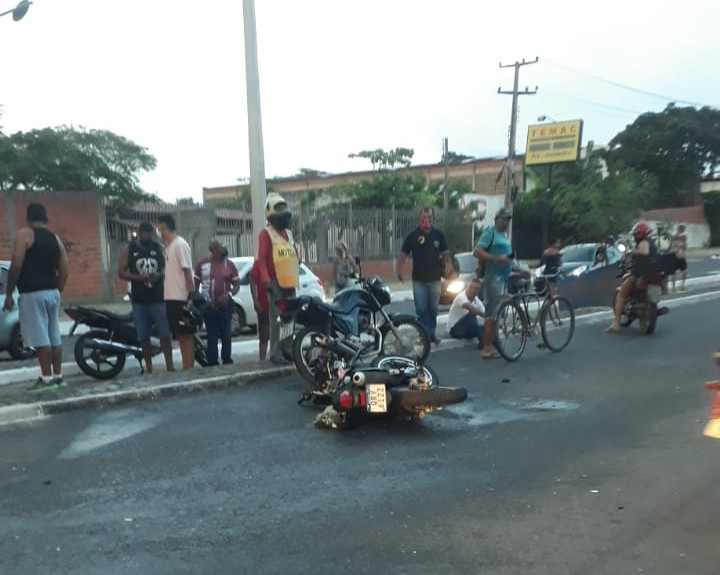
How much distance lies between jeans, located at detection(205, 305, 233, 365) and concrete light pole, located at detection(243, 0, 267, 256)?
4.54ft

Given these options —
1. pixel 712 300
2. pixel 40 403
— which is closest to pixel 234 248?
pixel 712 300

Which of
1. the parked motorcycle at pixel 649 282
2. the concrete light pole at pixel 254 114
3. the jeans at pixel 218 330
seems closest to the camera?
the jeans at pixel 218 330

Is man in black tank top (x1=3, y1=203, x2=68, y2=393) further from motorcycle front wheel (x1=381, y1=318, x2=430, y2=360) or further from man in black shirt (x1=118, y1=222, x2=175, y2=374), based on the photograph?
motorcycle front wheel (x1=381, y1=318, x2=430, y2=360)

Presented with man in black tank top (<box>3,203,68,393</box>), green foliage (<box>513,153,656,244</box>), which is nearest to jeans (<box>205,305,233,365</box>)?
man in black tank top (<box>3,203,68,393</box>)

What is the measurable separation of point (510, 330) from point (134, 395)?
4.51 meters

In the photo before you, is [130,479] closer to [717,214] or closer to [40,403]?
Result: [40,403]

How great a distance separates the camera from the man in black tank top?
7.34 meters

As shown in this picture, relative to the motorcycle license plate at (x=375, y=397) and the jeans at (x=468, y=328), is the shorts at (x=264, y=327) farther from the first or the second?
the motorcycle license plate at (x=375, y=397)

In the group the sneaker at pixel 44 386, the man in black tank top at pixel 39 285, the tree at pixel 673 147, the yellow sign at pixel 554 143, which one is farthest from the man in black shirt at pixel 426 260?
the tree at pixel 673 147

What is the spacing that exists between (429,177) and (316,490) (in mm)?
58884

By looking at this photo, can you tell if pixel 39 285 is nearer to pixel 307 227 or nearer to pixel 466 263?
pixel 466 263

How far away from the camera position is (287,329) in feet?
26.9

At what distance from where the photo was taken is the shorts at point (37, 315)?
289 inches

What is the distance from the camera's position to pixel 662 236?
41562mm
